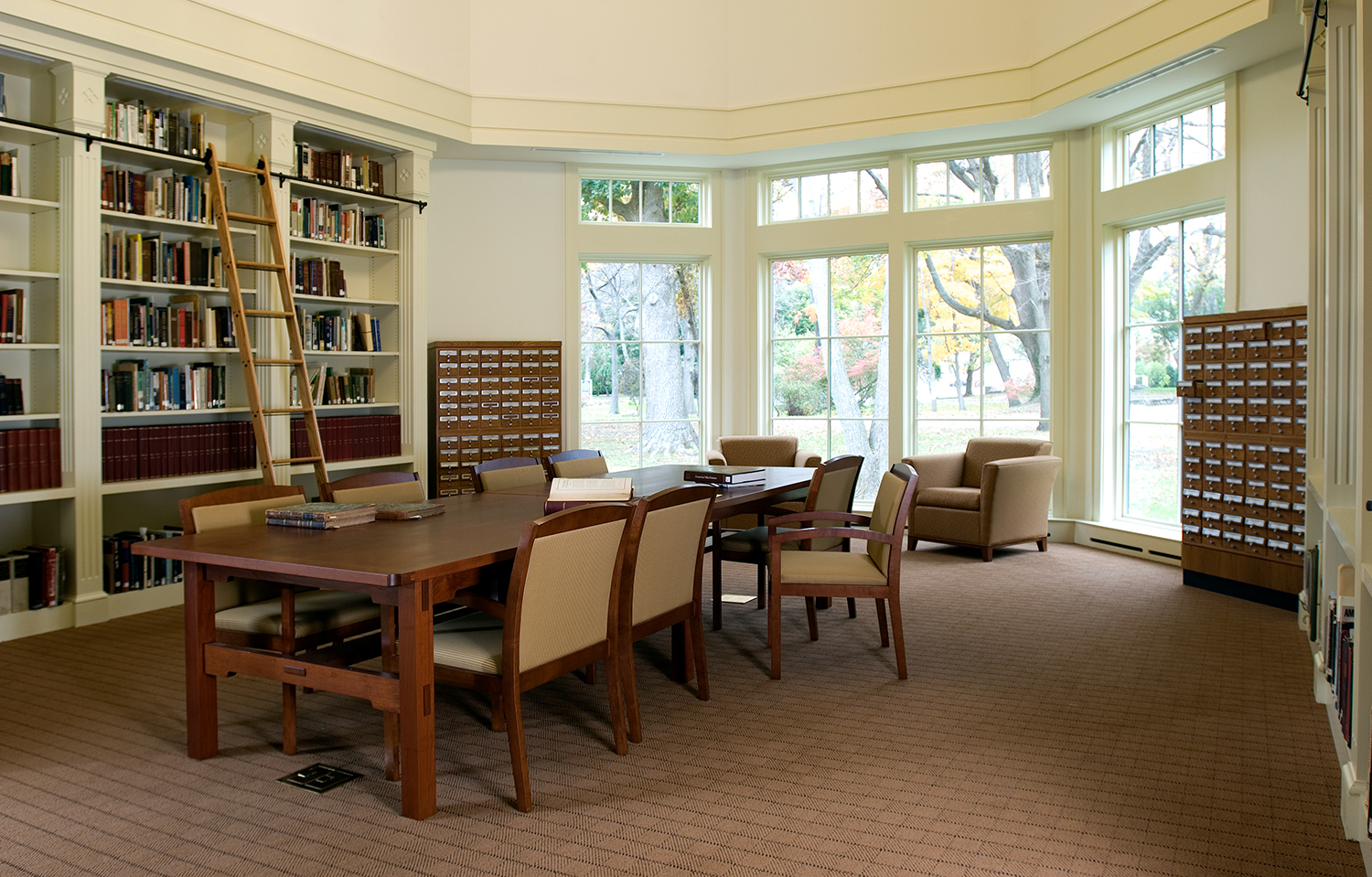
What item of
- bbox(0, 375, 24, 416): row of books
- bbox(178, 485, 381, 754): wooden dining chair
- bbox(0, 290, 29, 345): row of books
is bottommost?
bbox(178, 485, 381, 754): wooden dining chair

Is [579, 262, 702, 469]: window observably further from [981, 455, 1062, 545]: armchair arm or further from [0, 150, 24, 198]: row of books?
→ [0, 150, 24, 198]: row of books

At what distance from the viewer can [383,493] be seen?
4.09 m

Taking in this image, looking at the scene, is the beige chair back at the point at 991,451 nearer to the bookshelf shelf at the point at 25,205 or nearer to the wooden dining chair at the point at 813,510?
the wooden dining chair at the point at 813,510

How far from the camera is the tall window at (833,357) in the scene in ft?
28.0

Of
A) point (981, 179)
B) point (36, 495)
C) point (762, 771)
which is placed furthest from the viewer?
point (981, 179)

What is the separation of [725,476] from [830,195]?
4.64 metres

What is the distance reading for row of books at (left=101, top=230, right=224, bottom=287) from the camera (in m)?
5.31

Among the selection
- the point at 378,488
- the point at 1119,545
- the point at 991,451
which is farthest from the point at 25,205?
the point at 1119,545

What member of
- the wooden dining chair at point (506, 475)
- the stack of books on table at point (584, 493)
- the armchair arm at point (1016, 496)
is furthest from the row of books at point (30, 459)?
the armchair arm at point (1016, 496)

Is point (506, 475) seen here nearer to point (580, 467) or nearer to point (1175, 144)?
point (580, 467)

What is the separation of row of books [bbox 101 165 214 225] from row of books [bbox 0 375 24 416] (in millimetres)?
1046

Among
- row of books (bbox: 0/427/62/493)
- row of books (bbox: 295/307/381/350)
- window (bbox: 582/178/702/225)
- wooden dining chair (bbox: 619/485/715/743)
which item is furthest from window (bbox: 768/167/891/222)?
row of books (bbox: 0/427/62/493)

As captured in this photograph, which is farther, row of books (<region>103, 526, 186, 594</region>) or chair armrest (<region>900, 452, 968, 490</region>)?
chair armrest (<region>900, 452, 968, 490</region>)

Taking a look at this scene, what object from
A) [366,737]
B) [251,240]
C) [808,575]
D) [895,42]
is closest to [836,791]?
[808,575]
